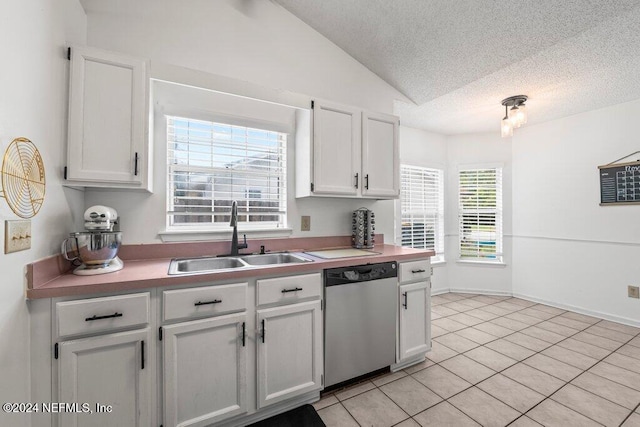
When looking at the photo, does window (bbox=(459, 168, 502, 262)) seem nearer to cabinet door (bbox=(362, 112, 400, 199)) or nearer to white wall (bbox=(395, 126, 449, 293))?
white wall (bbox=(395, 126, 449, 293))

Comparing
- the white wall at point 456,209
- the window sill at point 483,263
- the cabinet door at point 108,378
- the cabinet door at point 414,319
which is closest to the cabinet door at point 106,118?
the cabinet door at point 108,378

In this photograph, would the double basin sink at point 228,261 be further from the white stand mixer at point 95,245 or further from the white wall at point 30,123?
the white wall at point 30,123

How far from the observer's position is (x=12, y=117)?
1105mm

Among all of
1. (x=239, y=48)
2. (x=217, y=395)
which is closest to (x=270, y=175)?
(x=239, y=48)

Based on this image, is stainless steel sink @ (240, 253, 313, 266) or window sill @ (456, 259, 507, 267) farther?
window sill @ (456, 259, 507, 267)

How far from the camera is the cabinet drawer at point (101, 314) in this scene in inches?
48.2

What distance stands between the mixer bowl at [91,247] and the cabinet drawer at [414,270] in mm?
1941

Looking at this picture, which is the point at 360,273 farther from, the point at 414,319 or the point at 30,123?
the point at 30,123

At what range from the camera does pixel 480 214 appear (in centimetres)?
431

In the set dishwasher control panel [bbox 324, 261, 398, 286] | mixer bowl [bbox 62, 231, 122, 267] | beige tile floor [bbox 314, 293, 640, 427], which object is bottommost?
beige tile floor [bbox 314, 293, 640, 427]

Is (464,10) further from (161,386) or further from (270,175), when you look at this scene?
(161,386)

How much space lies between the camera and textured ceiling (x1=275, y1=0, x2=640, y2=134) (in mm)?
1987

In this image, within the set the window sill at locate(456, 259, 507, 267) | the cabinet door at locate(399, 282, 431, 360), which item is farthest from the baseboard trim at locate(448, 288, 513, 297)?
the cabinet door at locate(399, 282, 431, 360)

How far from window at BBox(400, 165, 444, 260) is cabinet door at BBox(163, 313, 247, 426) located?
3.04 m
